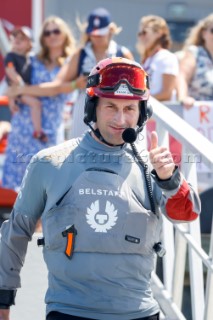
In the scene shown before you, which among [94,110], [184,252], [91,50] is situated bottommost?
[184,252]

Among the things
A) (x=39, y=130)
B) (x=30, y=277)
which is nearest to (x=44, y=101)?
(x=39, y=130)

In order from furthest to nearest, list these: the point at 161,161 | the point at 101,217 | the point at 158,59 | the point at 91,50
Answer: the point at 158,59 → the point at 91,50 → the point at 101,217 → the point at 161,161

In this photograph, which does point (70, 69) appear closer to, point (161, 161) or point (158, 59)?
point (158, 59)

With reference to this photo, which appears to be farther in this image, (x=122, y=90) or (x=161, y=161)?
(x=122, y=90)

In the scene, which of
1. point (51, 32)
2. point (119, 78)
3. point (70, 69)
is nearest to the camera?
point (119, 78)

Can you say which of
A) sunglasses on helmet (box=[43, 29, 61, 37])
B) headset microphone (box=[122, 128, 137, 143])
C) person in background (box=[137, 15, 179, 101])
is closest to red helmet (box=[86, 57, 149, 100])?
headset microphone (box=[122, 128, 137, 143])

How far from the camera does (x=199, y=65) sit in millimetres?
7562

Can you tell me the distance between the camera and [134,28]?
1764 cm

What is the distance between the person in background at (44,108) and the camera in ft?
27.0

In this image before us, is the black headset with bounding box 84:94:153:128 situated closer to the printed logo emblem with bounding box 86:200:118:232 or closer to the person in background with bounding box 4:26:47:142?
the printed logo emblem with bounding box 86:200:118:232

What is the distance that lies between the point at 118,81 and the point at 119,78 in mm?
31

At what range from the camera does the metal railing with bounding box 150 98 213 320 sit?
14.0 feet

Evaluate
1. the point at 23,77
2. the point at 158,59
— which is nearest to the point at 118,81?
the point at 158,59

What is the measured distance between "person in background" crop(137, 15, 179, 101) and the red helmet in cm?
398
